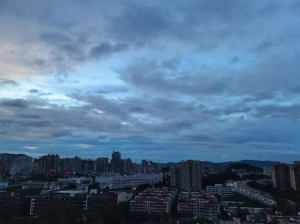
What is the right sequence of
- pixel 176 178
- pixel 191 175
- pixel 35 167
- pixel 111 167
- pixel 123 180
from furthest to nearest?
pixel 111 167, pixel 35 167, pixel 123 180, pixel 176 178, pixel 191 175

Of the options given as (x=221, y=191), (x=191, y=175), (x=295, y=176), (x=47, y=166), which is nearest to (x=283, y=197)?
(x=221, y=191)

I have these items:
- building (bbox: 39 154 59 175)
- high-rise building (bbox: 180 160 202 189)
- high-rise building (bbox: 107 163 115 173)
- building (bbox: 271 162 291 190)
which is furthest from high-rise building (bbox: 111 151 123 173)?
building (bbox: 271 162 291 190)

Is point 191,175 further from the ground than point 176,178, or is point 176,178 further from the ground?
point 191,175

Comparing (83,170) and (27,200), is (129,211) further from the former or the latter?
(83,170)

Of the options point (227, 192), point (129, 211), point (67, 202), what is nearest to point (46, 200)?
point (67, 202)

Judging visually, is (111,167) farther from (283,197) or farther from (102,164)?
(283,197)

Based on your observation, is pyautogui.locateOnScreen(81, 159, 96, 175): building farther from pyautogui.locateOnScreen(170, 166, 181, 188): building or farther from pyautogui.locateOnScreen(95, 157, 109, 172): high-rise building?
pyautogui.locateOnScreen(170, 166, 181, 188): building

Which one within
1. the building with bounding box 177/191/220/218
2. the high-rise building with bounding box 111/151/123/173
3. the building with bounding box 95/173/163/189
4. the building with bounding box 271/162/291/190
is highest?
the high-rise building with bounding box 111/151/123/173
